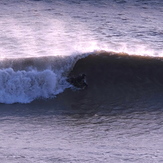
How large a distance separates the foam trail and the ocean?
2 cm

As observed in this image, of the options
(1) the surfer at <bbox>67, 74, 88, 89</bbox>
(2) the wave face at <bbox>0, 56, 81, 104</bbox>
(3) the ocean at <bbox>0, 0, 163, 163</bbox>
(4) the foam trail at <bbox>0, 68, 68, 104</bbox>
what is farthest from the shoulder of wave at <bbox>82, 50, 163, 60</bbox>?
(4) the foam trail at <bbox>0, 68, 68, 104</bbox>

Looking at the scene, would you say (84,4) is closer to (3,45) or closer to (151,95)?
(3,45)

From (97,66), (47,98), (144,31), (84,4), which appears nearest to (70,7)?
(84,4)

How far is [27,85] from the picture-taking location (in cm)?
1238

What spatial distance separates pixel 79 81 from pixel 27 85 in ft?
4.14

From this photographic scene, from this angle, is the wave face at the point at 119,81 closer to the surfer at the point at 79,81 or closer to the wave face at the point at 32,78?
the surfer at the point at 79,81

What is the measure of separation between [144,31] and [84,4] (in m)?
4.04

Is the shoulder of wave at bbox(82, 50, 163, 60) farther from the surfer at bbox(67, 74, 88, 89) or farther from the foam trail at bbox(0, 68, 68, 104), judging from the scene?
the foam trail at bbox(0, 68, 68, 104)

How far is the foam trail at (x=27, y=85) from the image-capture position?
12.2m

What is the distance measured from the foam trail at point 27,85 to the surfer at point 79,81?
0.18m

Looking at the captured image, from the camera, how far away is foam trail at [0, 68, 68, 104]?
40.0ft

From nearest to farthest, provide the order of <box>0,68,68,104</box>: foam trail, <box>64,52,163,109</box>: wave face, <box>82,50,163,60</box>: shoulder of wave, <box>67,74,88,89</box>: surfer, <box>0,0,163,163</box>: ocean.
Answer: <box>0,0,163,163</box>: ocean < <box>64,52,163,109</box>: wave face < <box>0,68,68,104</box>: foam trail < <box>67,74,88,89</box>: surfer < <box>82,50,163,60</box>: shoulder of wave

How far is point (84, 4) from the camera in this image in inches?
781

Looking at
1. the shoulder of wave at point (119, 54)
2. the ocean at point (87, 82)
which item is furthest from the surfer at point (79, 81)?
the shoulder of wave at point (119, 54)
